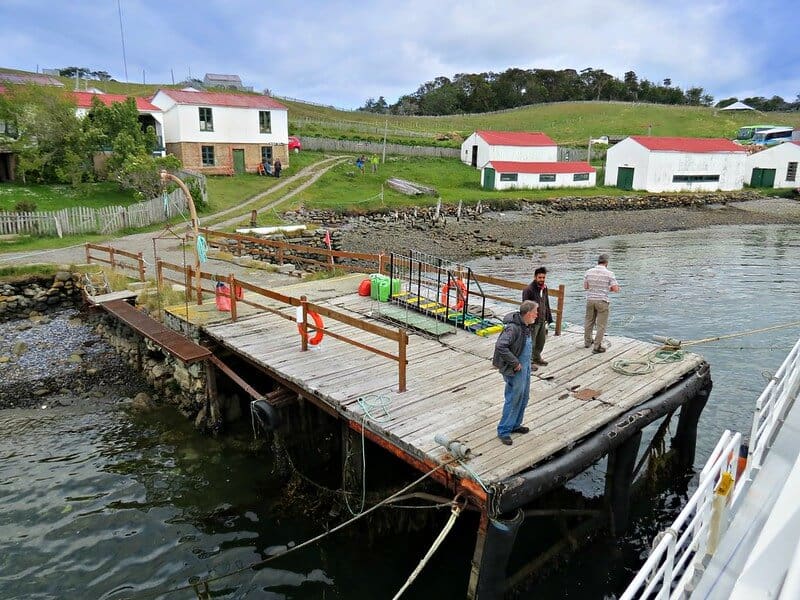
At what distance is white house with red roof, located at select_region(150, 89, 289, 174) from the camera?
45438 millimetres

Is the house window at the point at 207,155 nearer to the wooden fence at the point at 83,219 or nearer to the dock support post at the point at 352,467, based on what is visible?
the wooden fence at the point at 83,219

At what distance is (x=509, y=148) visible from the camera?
61375 millimetres

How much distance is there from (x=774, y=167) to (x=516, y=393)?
250 feet

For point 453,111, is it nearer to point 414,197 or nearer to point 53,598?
point 414,197

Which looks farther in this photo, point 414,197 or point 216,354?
point 414,197

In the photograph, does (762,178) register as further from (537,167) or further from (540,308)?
(540,308)

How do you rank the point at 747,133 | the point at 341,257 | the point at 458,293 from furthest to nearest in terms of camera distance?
the point at 747,133 < the point at 341,257 < the point at 458,293

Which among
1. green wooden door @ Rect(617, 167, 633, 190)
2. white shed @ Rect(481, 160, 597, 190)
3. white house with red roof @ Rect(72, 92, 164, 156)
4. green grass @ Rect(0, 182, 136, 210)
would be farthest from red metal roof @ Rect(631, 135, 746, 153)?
green grass @ Rect(0, 182, 136, 210)

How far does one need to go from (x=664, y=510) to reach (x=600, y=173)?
63416mm

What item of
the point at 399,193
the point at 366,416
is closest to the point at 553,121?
the point at 399,193

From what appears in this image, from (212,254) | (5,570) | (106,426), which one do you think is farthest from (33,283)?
(5,570)

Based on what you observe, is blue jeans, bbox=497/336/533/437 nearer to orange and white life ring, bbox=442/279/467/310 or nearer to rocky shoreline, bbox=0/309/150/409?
→ orange and white life ring, bbox=442/279/467/310

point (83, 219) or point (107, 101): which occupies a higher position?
point (107, 101)

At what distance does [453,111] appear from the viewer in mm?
125312
